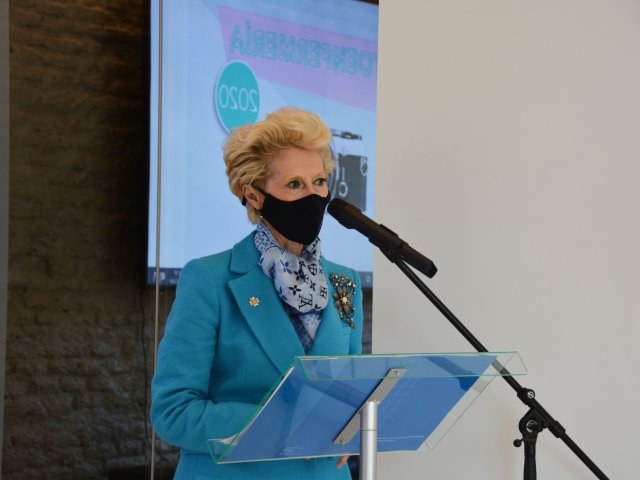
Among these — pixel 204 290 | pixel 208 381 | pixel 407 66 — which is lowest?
pixel 208 381

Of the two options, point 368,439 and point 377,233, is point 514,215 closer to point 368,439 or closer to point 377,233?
point 377,233

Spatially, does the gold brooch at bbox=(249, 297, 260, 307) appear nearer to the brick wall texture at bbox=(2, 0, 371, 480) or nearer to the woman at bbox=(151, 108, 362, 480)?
the woman at bbox=(151, 108, 362, 480)

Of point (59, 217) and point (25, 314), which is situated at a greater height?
point (59, 217)

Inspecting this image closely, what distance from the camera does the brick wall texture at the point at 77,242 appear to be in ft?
8.04

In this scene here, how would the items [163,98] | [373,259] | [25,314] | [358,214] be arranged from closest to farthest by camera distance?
[358,214], [25,314], [163,98], [373,259]

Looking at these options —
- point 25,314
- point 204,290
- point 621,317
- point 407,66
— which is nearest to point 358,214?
point 204,290

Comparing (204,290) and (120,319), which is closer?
(204,290)

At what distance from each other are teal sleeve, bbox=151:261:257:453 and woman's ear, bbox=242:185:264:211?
225mm

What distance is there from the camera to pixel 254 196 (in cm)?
222

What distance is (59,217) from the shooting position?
249 cm

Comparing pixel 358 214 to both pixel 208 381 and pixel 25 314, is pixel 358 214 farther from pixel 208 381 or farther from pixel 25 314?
pixel 25 314

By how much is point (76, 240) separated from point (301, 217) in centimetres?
76

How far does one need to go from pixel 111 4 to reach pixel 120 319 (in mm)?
937

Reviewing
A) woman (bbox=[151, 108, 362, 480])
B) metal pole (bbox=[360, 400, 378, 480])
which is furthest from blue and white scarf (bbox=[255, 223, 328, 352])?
metal pole (bbox=[360, 400, 378, 480])
